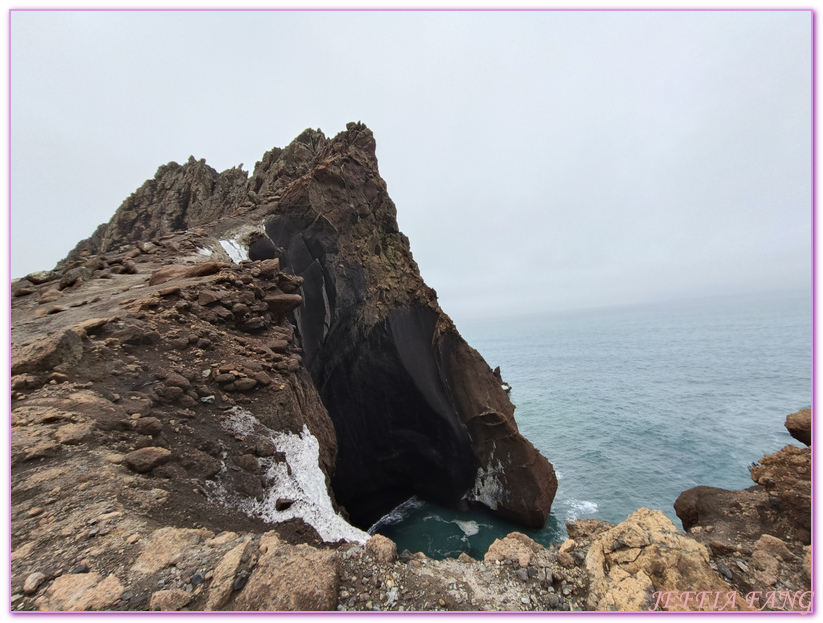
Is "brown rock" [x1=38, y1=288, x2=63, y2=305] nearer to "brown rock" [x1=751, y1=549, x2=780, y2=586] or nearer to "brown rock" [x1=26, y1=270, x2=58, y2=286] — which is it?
"brown rock" [x1=26, y1=270, x2=58, y2=286]

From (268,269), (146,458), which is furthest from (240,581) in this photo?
(268,269)

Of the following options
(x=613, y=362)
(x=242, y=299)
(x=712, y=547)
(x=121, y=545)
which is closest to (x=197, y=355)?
(x=242, y=299)

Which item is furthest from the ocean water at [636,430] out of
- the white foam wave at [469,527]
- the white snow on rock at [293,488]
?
the white snow on rock at [293,488]

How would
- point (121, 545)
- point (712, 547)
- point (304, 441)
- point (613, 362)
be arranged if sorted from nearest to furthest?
1. point (121, 545)
2. point (712, 547)
3. point (304, 441)
4. point (613, 362)

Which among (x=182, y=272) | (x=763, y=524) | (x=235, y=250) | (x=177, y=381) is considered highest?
(x=235, y=250)

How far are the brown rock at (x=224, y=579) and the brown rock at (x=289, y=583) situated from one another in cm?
12

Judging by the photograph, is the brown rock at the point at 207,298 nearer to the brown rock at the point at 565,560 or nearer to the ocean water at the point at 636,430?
the brown rock at the point at 565,560

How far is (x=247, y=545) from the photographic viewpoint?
343 cm

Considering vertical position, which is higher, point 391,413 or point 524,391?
point 391,413

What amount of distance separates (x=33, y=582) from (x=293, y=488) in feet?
11.1

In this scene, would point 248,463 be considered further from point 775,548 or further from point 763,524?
point 763,524

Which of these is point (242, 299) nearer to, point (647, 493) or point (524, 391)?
point (647, 493)

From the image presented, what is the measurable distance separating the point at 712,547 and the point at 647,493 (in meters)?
18.3

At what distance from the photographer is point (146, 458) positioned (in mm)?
4461
